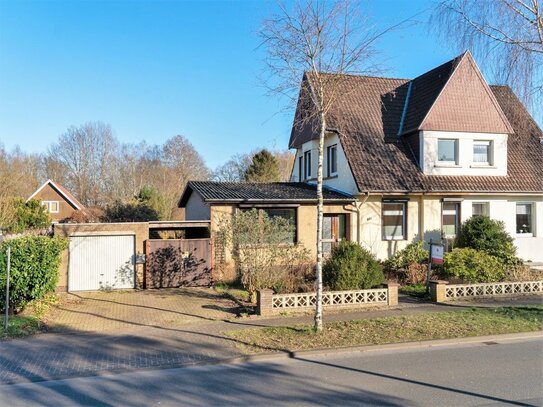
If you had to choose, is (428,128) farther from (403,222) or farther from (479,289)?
(479,289)

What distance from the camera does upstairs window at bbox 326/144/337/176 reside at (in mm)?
20175

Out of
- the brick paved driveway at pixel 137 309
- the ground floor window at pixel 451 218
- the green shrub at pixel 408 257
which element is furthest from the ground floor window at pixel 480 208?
the brick paved driveway at pixel 137 309

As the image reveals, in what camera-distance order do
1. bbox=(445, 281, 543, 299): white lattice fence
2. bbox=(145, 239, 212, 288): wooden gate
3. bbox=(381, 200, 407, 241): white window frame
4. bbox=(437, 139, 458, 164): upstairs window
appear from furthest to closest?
bbox=(437, 139, 458, 164): upstairs window, bbox=(381, 200, 407, 241): white window frame, bbox=(145, 239, 212, 288): wooden gate, bbox=(445, 281, 543, 299): white lattice fence

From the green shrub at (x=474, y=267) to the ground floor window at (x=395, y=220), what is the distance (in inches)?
154

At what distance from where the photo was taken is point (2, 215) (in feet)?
70.0

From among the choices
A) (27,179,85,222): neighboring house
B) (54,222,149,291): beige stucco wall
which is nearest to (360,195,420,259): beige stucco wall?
(54,222,149,291): beige stucco wall

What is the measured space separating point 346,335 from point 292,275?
4.47 m

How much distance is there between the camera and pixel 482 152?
19.6 m

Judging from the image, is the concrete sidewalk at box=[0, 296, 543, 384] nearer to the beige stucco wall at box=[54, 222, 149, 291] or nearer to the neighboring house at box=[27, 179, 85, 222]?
the beige stucco wall at box=[54, 222, 149, 291]

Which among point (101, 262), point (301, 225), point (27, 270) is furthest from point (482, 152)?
point (27, 270)

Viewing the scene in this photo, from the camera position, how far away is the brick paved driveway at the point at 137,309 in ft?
34.9

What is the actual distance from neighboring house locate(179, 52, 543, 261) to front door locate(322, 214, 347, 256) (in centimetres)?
4

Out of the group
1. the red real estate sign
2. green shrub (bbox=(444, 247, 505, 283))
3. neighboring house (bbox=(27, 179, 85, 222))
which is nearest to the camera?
the red real estate sign

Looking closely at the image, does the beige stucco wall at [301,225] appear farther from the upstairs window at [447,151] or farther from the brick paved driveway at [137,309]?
the upstairs window at [447,151]
